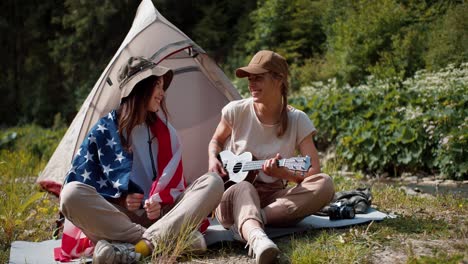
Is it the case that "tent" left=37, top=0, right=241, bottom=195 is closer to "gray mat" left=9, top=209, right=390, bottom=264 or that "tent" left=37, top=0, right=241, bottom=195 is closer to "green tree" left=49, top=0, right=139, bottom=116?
"gray mat" left=9, top=209, right=390, bottom=264

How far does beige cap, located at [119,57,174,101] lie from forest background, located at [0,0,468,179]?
151 inches

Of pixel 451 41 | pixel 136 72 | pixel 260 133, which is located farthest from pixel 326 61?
pixel 136 72

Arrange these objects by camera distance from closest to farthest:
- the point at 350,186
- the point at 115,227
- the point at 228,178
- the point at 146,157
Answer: the point at 115,227
the point at 146,157
the point at 228,178
the point at 350,186

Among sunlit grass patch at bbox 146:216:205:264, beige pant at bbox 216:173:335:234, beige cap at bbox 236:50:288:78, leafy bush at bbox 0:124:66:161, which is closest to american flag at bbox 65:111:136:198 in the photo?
sunlit grass patch at bbox 146:216:205:264

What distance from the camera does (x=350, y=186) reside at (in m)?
5.06

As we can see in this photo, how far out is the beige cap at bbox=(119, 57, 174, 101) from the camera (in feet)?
10.5

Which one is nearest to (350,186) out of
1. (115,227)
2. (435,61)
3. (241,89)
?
(115,227)

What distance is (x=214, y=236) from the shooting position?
3295 mm

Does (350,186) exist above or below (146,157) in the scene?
below

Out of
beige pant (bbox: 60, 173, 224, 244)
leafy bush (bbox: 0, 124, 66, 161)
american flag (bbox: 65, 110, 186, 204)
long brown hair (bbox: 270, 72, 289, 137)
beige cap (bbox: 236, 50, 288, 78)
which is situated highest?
beige cap (bbox: 236, 50, 288, 78)

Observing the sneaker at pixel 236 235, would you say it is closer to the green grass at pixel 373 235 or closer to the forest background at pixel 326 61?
the green grass at pixel 373 235

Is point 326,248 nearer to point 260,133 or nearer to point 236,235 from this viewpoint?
point 236,235

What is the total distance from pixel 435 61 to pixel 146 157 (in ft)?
21.4

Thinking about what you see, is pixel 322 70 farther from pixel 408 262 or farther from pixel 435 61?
pixel 408 262
